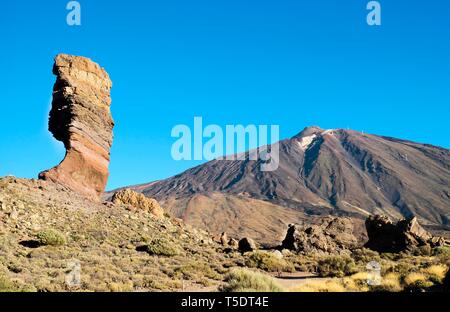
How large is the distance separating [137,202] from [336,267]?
22.0m

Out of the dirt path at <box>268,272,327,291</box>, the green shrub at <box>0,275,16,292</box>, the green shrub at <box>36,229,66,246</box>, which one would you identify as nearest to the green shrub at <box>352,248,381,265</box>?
the dirt path at <box>268,272,327,291</box>

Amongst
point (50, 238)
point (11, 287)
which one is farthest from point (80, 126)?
point (11, 287)

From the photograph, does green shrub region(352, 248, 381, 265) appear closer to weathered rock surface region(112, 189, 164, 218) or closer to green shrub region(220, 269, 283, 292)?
green shrub region(220, 269, 283, 292)

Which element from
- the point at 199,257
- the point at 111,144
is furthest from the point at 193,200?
the point at 199,257

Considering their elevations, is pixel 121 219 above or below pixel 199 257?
above

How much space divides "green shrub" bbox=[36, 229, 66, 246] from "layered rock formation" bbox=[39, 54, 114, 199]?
9011 mm

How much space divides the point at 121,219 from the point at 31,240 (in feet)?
30.5

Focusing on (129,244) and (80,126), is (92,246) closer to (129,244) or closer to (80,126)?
(129,244)

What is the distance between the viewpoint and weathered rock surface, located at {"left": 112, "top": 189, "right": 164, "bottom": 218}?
132 ft

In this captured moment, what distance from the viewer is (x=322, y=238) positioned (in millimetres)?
35031

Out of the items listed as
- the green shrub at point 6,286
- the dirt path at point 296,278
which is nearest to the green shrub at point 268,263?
the dirt path at point 296,278

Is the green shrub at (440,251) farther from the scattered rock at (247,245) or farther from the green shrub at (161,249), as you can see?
the green shrub at (161,249)
